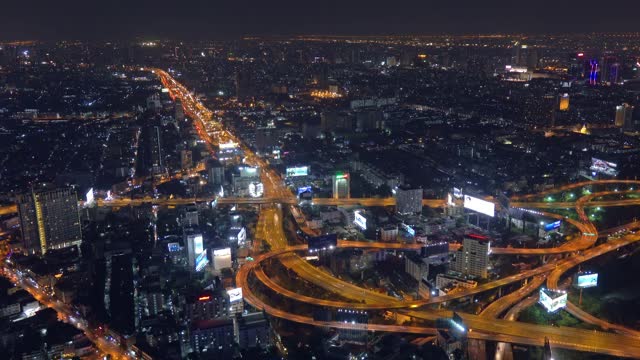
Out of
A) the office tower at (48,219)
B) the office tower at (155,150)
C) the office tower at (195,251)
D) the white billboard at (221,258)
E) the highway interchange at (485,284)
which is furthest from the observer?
the office tower at (155,150)

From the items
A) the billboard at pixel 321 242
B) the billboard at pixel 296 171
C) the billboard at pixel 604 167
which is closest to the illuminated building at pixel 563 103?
the billboard at pixel 604 167

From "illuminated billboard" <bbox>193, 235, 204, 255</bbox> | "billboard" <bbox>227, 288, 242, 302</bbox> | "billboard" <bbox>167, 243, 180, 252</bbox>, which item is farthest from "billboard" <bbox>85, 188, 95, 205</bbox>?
"billboard" <bbox>227, 288, 242, 302</bbox>

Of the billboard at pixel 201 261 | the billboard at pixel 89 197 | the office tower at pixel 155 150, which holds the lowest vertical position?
the billboard at pixel 201 261

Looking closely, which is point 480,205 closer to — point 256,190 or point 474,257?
point 474,257

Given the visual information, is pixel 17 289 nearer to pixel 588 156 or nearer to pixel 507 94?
pixel 588 156

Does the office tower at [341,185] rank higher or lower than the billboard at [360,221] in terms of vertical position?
higher

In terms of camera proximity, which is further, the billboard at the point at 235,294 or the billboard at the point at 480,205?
the billboard at the point at 480,205

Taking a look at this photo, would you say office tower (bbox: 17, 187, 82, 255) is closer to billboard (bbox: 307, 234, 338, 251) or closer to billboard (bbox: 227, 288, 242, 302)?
billboard (bbox: 227, 288, 242, 302)

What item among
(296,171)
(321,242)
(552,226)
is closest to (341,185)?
(296,171)

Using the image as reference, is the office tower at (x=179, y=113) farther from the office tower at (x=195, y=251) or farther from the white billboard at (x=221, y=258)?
the white billboard at (x=221, y=258)
